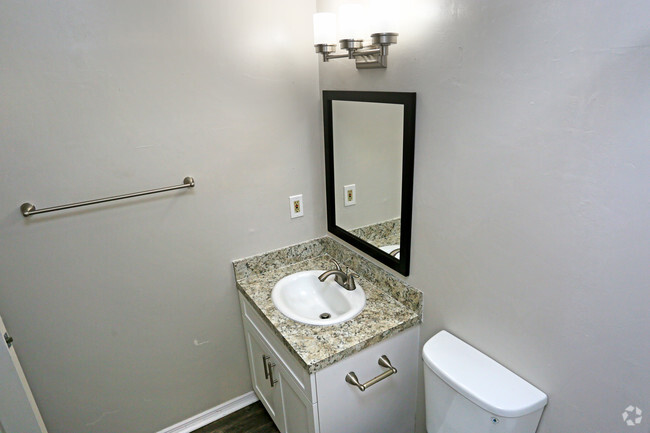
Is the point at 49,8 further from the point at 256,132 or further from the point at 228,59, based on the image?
the point at 256,132

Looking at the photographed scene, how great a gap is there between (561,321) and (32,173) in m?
1.71

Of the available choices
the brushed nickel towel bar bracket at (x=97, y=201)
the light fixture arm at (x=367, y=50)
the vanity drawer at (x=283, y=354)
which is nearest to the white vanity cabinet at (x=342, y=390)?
the vanity drawer at (x=283, y=354)

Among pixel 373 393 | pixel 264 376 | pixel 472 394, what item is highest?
pixel 472 394

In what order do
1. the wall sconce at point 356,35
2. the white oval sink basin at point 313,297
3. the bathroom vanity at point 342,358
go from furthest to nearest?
the white oval sink basin at point 313,297, the bathroom vanity at point 342,358, the wall sconce at point 356,35

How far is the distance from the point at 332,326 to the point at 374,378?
0.83 feet

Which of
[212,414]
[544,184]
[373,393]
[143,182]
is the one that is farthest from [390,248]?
[212,414]

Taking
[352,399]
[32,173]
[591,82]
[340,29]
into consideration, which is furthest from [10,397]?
[591,82]

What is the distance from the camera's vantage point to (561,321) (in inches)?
39.3

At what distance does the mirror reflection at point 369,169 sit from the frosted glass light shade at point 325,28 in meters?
0.27

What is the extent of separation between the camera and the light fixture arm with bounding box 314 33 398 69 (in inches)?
49.6

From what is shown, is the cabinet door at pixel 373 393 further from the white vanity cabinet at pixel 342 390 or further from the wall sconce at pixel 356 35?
the wall sconce at pixel 356 35

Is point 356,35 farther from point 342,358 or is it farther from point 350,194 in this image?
point 342,358

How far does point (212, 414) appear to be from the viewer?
1962mm

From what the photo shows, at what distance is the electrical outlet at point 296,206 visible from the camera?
1.85 metres
